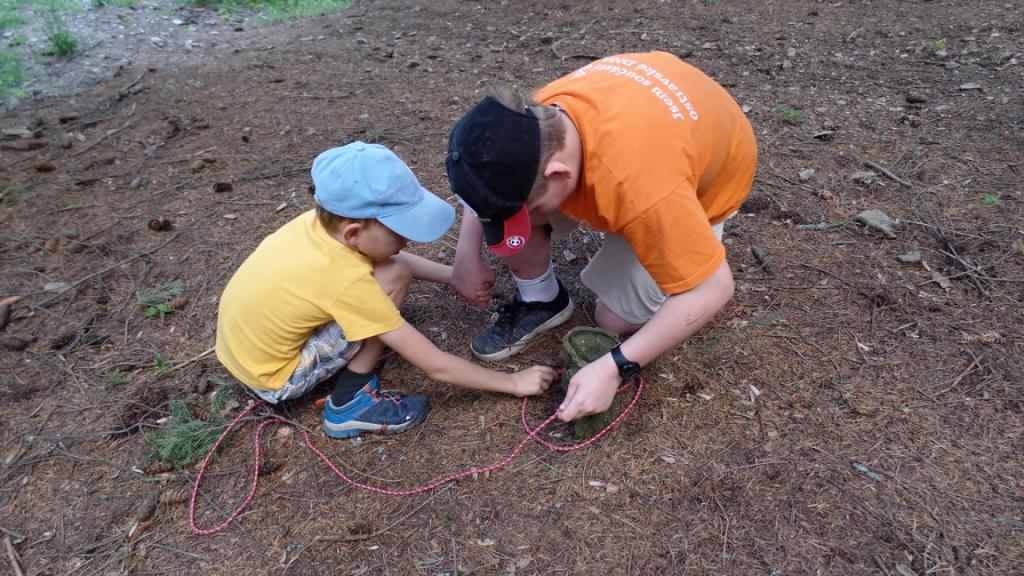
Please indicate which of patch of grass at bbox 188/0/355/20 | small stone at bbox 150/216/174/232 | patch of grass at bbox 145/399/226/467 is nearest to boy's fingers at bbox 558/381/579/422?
patch of grass at bbox 145/399/226/467

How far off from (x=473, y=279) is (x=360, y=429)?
2.48 ft

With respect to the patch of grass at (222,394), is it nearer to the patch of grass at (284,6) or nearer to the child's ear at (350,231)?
the child's ear at (350,231)

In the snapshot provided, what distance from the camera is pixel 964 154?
11.0 feet

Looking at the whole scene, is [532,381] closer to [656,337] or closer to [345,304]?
[656,337]

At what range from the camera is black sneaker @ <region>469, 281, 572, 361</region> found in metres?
2.51

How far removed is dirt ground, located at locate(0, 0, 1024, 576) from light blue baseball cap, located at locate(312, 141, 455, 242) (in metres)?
0.79

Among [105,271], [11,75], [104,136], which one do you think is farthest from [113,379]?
[11,75]

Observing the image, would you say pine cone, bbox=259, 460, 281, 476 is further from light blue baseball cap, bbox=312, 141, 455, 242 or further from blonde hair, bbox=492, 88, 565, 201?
blonde hair, bbox=492, 88, 565, 201

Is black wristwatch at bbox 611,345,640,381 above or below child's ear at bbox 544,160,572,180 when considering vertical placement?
below

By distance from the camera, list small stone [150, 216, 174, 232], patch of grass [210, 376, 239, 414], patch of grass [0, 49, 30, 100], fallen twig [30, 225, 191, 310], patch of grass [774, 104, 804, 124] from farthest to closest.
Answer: patch of grass [0, 49, 30, 100], patch of grass [774, 104, 804, 124], small stone [150, 216, 174, 232], fallen twig [30, 225, 191, 310], patch of grass [210, 376, 239, 414]

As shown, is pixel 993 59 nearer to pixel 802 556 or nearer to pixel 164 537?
pixel 802 556

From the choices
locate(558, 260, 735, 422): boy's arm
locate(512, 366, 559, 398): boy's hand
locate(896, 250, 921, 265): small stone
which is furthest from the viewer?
locate(896, 250, 921, 265): small stone

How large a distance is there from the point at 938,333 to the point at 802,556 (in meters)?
1.24

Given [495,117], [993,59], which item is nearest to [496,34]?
[993,59]
